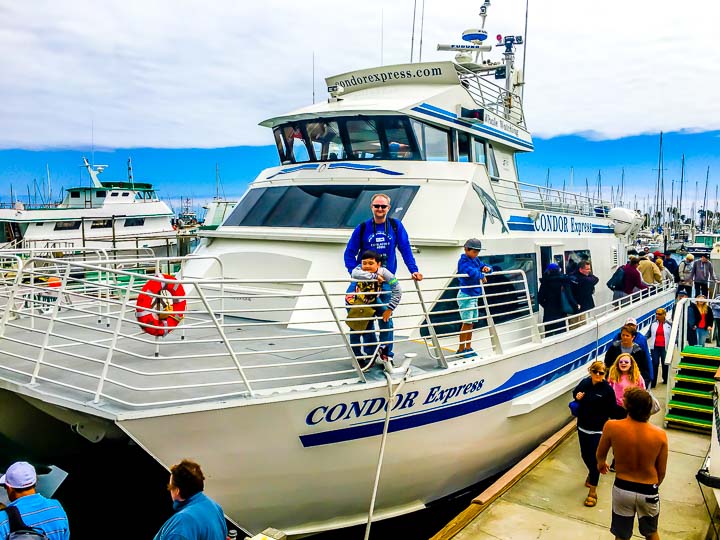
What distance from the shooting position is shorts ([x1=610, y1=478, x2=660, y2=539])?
13.6 ft

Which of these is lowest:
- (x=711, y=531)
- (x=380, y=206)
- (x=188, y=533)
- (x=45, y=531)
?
Answer: (x=711, y=531)

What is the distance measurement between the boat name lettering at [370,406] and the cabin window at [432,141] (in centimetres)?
384

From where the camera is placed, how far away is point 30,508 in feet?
11.1

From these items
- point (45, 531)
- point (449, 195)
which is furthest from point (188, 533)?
point (449, 195)

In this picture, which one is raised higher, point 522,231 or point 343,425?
point 522,231

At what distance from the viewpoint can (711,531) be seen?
5227 mm

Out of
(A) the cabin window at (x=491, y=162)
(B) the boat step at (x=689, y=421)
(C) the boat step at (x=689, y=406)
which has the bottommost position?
(B) the boat step at (x=689, y=421)

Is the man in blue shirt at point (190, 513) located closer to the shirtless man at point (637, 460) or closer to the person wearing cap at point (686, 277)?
the shirtless man at point (637, 460)

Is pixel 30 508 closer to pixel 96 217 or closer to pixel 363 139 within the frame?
pixel 363 139

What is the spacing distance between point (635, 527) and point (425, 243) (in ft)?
11.6

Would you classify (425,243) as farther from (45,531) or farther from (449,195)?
(45,531)

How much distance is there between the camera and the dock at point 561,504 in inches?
203

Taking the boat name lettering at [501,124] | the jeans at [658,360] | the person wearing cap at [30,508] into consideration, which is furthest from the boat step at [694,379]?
the person wearing cap at [30,508]

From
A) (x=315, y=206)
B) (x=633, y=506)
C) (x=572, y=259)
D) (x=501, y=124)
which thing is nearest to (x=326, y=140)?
(x=315, y=206)
